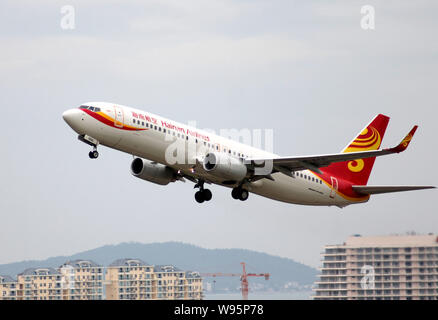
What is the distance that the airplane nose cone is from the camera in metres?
50.4

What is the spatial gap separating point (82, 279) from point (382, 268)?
27051mm

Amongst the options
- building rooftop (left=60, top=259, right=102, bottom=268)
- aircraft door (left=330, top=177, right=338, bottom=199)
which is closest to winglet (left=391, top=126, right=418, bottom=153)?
aircraft door (left=330, top=177, right=338, bottom=199)

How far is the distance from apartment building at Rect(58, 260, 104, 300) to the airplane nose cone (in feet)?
75.4

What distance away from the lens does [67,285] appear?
7144 centimetres

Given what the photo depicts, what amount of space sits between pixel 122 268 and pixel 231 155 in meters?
22.8

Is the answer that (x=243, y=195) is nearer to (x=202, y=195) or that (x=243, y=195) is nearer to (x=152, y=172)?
(x=202, y=195)

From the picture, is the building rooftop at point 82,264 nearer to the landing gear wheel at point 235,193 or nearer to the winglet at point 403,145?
the landing gear wheel at point 235,193

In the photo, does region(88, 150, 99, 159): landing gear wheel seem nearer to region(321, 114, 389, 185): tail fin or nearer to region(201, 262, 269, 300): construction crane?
region(321, 114, 389, 185): tail fin

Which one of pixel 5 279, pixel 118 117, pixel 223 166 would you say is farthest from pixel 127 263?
pixel 118 117

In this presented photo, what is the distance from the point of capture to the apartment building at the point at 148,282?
7081 cm

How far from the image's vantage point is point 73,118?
50469 millimetres

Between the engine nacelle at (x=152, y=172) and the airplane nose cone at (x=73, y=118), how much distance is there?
781 cm
